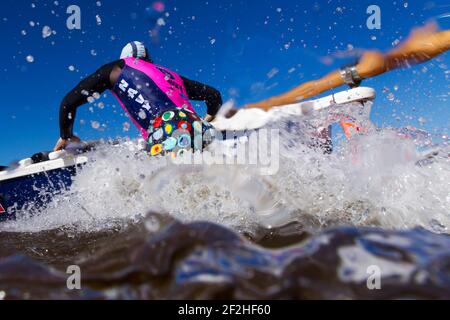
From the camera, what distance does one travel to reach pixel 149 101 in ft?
11.6

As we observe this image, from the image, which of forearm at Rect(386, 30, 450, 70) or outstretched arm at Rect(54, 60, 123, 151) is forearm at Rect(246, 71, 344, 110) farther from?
outstretched arm at Rect(54, 60, 123, 151)

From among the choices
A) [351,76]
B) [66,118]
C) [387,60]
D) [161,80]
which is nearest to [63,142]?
[66,118]

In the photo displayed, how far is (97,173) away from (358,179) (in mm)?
2244

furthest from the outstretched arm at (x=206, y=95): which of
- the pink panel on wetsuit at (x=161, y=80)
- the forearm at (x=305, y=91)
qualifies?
the forearm at (x=305, y=91)

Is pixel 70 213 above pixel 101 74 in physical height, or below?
below

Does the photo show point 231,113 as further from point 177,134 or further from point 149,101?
point 177,134

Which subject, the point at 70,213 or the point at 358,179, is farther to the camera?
the point at 70,213

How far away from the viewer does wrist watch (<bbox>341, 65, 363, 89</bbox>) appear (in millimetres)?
3739

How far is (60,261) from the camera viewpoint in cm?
184

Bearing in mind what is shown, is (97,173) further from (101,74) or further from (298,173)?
(298,173)

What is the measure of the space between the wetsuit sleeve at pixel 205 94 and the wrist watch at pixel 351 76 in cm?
132
